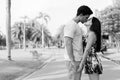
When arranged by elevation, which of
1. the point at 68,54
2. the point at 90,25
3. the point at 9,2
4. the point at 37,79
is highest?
the point at 9,2

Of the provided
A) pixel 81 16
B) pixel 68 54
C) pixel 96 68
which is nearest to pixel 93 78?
pixel 96 68

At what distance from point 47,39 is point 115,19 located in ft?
337

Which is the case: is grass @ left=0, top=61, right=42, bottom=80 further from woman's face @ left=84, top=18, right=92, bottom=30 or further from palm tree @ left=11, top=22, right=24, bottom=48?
palm tree @ left=11, top=22, right=24, bottom=48

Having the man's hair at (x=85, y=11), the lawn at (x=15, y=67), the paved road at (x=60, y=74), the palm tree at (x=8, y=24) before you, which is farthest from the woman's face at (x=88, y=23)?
the palm tree at (x=8, y=24)

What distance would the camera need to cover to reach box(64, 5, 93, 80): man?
5.82 metres

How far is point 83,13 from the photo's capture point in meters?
5.79

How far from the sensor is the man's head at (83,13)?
5.79 meters

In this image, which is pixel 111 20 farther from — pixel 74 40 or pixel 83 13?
pixel 83 13

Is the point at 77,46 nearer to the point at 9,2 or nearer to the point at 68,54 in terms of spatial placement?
the point at 68,54

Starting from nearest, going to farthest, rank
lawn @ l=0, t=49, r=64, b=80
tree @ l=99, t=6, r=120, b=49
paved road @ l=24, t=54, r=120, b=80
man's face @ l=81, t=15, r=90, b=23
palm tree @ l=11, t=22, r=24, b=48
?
man's face @ l=81, t=15, r=90, b=23 < paved road @ l=24, t=54, r=120, b=80 < lawn @ l=0, t=49, r=64, b=80 < tree @ l=99, t=6, r=120, b=49 < palm tree @ l=11, t=22, r=24, b=48

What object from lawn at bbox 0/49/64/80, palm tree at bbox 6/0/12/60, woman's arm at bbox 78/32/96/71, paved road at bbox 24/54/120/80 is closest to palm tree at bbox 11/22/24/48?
lawn at bbox 0/49/64/80

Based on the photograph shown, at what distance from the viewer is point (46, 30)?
154125 mm

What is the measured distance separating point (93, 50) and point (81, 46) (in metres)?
0.25

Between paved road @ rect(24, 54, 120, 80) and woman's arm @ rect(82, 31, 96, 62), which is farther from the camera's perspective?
paved road @ rect(24, 54, 120, 80)
